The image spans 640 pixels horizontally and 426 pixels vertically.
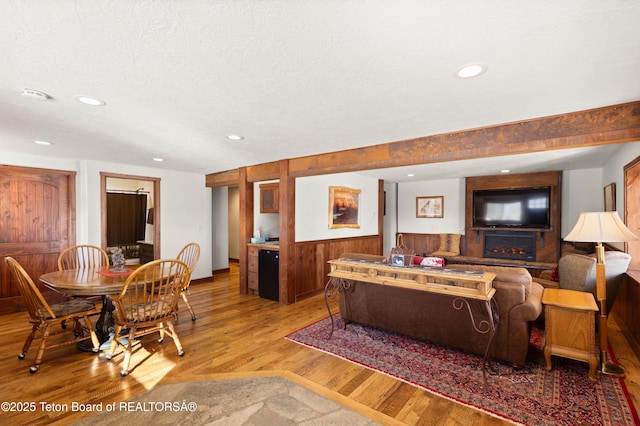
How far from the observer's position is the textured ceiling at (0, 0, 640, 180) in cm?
130

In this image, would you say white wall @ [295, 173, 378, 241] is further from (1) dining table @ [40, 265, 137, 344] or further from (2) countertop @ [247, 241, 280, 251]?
(1) dining table @ [40, 265, 137, 344]

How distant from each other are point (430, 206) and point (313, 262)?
12.6 ft

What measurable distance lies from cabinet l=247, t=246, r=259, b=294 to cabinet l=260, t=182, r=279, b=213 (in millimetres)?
762

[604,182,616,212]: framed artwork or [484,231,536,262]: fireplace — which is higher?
[604,182,616,212]: framed artwork

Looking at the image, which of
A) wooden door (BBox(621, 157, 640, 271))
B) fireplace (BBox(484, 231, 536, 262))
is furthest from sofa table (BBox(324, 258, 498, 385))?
fireplace (BBox(484, 231, 536, 262))

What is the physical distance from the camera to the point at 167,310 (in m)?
2.88

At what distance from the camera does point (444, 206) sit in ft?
24.1

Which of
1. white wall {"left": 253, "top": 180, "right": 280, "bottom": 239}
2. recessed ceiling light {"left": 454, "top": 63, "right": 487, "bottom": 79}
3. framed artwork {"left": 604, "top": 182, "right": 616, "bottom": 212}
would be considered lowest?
white wall {"left": 253, "top": 180, "right": 280, "bottom": 239}

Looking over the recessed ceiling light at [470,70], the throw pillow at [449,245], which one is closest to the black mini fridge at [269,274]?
the recessed ceiling light at [470,70]

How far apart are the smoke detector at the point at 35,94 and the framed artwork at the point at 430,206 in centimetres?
723

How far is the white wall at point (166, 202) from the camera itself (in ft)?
15.6

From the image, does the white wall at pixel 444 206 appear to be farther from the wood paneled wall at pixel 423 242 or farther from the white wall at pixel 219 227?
the white wall at pixel 219 227

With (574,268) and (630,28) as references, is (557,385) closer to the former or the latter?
(574,268)

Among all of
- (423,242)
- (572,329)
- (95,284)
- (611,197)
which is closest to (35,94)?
(95,284)
